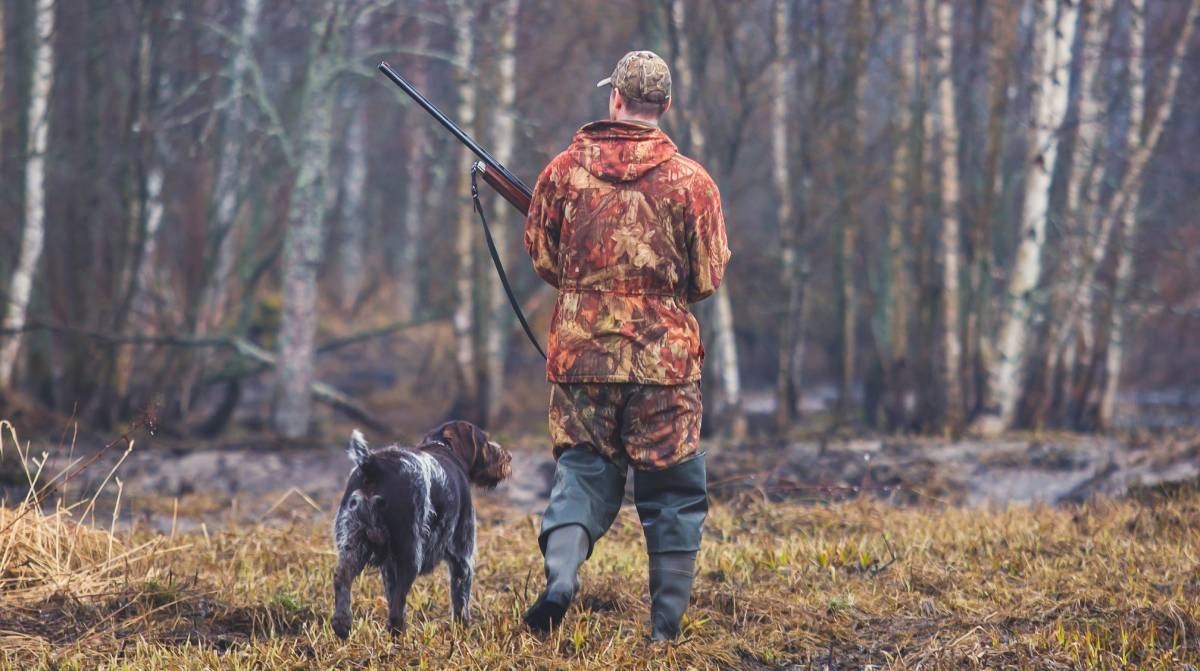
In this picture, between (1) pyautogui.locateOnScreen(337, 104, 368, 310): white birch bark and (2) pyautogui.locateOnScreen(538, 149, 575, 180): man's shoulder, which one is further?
(1) pyautogui.locateOnScreen(337, 104, 368, 310): white birch bark

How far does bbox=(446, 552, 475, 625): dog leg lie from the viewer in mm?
5094

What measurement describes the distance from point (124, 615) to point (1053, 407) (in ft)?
36.8

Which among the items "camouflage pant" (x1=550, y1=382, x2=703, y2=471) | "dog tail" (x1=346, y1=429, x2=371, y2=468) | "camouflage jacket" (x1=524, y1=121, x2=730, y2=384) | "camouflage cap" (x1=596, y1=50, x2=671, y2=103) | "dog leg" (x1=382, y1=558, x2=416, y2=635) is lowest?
"dog leg" (x1=382, y1=558, x2=416, y2=635)

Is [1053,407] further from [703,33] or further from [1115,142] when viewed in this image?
[1115,142]

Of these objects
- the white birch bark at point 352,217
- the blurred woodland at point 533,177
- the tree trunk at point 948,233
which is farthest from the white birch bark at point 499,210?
the white birch bark at point 352,217

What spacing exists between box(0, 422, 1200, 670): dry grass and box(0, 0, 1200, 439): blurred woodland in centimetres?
645

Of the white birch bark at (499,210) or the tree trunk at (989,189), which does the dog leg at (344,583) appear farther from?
the white birch bark at (499,210)

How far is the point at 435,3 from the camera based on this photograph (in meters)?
15.2

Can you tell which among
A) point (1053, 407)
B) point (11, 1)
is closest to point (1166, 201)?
point (1053, 407)

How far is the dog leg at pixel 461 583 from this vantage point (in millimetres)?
5094

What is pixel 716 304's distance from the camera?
14.4 meters

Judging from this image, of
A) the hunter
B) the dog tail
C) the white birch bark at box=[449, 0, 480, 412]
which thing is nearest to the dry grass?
the hunter

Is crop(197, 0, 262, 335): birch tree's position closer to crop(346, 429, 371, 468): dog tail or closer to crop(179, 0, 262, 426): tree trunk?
crop(179, 0, 262, 426): tree trunk

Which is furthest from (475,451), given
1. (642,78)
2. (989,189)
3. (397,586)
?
(989,189)
